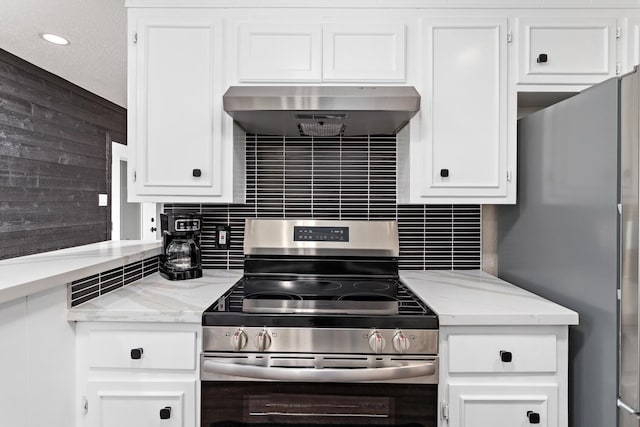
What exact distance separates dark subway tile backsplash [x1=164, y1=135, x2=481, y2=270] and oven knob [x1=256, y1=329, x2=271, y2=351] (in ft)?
2.81

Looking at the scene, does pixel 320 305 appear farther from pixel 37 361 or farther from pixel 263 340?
pixel 37 361

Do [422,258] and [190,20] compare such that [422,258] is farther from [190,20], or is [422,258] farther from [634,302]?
[190,20]

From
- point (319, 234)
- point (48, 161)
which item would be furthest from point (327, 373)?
point (48, 161)

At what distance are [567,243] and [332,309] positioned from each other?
2.87 feet

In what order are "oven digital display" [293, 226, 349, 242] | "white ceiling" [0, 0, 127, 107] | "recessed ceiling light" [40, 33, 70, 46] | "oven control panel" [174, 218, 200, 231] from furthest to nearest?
"recessed ceiling light" [40, 33, 70, 46]
"white ceiling" [0, 0, 127, 107]
"oven digital display" [293, 226, 349, 242]
"oven control panel" [174, 218, 200, 231]

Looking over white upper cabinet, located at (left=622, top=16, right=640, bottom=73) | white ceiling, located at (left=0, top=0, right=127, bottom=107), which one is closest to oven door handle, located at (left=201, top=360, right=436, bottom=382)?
white upper cabinet, located at (left=622, top=16, right=640, bottom=73)

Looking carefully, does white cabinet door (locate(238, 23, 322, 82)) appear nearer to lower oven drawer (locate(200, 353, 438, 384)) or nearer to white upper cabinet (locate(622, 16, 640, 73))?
lower oven drawer (locate(200, 353, 438, 384))

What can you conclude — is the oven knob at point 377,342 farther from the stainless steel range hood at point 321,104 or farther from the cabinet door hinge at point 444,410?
the stainless steel range hood at point 321,104

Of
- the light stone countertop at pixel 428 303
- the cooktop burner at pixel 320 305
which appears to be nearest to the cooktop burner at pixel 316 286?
the cooktop burner at pixel 320 305

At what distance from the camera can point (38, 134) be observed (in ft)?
11.4

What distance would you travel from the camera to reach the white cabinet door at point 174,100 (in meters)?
1.69

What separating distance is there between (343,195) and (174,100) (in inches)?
36.3

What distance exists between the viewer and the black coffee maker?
1763 mm

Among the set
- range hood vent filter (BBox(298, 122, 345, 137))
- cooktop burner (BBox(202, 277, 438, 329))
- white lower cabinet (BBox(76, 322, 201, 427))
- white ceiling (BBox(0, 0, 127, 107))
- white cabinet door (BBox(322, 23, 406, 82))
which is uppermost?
white ceiling (BBox(0, 0, 127, 107))
